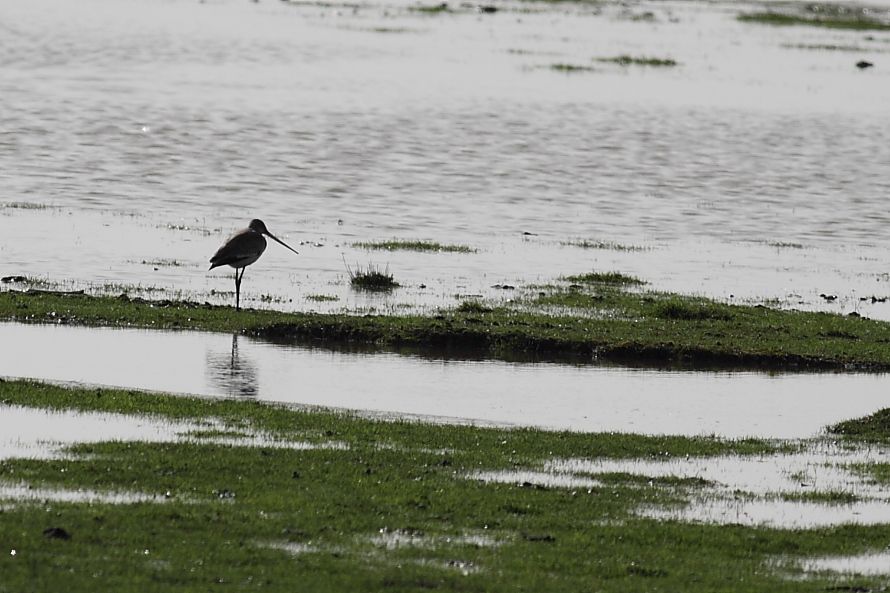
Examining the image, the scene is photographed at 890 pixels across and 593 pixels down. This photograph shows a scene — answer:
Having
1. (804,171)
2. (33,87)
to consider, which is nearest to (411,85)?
(33,87)

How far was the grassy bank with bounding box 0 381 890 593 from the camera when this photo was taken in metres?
10.6

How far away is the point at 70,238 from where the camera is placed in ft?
102

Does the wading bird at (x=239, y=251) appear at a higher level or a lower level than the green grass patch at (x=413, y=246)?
higher

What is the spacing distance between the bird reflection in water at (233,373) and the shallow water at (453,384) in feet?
0.06

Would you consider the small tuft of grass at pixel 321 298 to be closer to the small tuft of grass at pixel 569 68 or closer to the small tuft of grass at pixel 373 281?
the small tuft of grass at pixel 373 281

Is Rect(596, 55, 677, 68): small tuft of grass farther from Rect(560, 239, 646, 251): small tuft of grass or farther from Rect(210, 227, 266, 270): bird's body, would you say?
Rect(210, 227, 266, 270): bird's body

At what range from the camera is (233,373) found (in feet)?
63.1

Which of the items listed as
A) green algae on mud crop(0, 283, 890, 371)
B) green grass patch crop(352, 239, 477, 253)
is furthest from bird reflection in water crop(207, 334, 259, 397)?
green grass patch crop(352, 239, 477, 253)

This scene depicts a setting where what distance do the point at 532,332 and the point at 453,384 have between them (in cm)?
301

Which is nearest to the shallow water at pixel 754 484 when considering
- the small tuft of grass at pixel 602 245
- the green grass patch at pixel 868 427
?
the green grass patch at pixel 868 427

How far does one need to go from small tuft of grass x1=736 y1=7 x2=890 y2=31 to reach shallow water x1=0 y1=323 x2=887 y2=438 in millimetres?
84284

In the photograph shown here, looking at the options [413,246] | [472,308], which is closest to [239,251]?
[472,308]

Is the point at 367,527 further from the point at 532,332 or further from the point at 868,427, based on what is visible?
the point at 532,332

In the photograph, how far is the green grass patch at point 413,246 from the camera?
1264 inches
